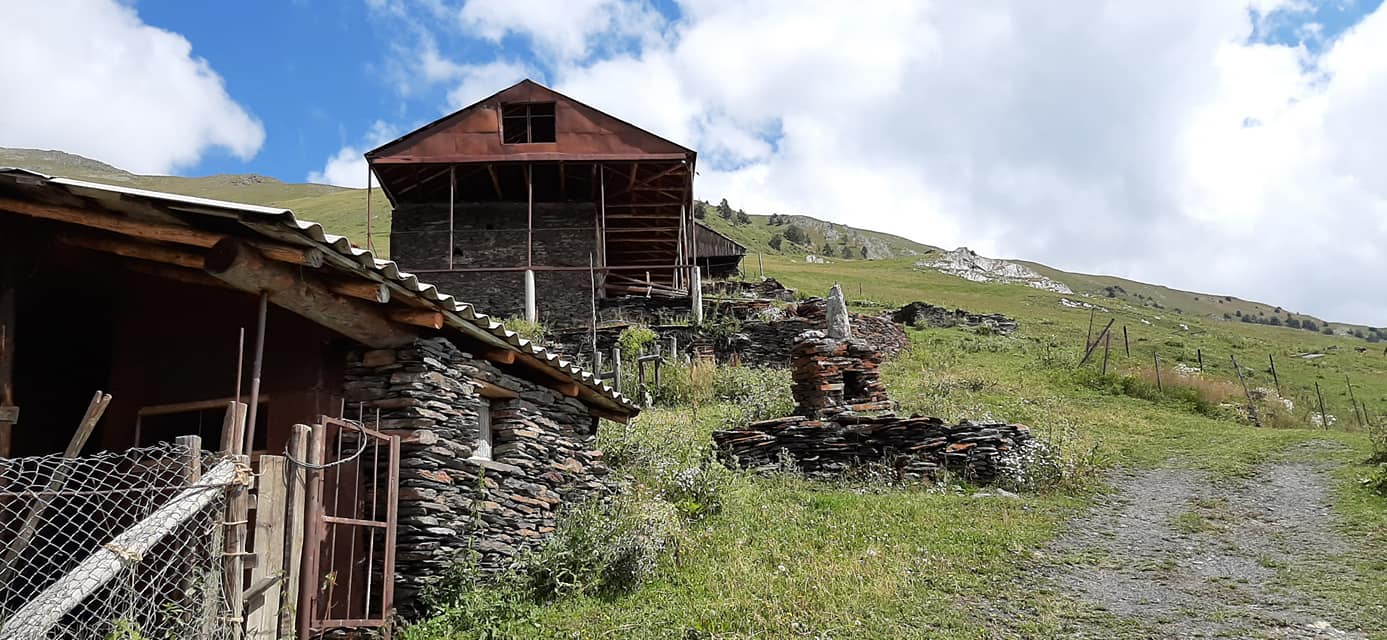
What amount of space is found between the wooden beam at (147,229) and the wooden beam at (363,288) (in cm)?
55

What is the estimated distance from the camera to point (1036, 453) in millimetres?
11812

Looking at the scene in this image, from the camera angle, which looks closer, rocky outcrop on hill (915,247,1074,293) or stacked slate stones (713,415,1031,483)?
stacked slate stones (713,415,1031,483)

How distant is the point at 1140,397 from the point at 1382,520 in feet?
31.3

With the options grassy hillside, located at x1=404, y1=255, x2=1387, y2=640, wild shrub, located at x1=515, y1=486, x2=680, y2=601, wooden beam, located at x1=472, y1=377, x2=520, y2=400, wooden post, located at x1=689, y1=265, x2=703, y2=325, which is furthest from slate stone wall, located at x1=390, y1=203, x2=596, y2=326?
wild shrub, located at x1=515, y1=486, x2=680, y2=601

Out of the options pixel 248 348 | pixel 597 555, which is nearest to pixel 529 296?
pixel 597 555

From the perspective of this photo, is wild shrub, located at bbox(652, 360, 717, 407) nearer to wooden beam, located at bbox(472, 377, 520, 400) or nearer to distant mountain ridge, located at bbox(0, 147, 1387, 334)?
wooden beam, located at bbox(472, 377, 520, 400)

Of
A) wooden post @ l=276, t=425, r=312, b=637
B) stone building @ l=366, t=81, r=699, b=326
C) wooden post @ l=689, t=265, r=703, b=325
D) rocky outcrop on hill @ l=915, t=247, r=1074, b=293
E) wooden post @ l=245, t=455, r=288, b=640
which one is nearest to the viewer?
wooden post @ l=245, t=455, r=288, b=640

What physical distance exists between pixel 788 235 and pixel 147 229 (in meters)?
86.9

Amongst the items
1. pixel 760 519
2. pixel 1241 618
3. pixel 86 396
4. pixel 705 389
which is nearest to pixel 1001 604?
pixel 1241 618

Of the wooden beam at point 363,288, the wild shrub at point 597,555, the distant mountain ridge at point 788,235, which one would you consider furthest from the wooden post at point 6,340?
the distant mountain ridge at point 788,235

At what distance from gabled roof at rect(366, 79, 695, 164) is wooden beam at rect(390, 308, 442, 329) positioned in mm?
15224

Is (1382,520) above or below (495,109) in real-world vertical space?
below

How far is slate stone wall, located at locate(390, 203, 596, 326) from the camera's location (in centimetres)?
2219

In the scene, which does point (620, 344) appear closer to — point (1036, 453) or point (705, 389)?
point (705, 389)
